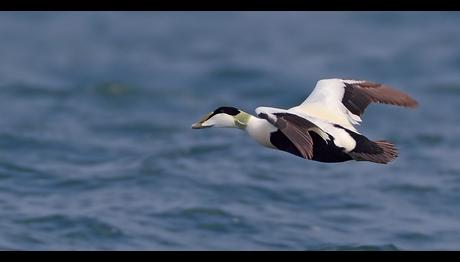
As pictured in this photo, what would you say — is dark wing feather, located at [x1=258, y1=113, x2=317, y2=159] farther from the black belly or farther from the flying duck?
the black belly

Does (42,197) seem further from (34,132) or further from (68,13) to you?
(68,13)

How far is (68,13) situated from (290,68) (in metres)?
5.63

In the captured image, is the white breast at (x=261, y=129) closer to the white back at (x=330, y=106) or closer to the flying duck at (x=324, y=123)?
the flying duck at (x=324, y=123)

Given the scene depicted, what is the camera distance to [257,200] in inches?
617

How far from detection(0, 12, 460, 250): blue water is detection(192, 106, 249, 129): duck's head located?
3.47 meters

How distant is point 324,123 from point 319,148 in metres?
0.23

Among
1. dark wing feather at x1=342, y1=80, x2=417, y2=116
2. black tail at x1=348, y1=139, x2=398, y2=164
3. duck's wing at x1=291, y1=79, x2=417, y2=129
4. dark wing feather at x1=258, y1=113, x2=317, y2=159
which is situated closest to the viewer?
dark wing feather at x1=258, y1=113, x2=317, y2=159

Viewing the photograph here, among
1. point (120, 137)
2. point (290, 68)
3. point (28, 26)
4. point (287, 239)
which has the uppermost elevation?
point (28, 26)

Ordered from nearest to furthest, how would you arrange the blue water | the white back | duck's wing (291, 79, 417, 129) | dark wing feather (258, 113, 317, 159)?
dark wing feather (258, 113, 317, 159) → the white back → duck's wing (291, 79, 417, 129) → the blue water

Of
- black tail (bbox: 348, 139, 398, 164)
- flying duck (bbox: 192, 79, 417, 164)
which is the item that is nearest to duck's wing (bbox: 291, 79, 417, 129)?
flying duck (bbox: 192, 79, 417, 164)

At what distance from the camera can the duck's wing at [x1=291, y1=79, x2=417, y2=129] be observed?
10961mm

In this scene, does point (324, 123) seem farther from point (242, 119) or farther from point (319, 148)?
point (242, 119)
